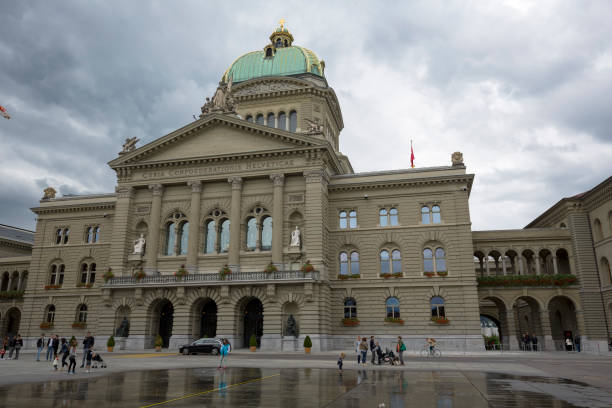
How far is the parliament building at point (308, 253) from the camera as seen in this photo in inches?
1674

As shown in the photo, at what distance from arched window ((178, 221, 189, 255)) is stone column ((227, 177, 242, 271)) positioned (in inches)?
220

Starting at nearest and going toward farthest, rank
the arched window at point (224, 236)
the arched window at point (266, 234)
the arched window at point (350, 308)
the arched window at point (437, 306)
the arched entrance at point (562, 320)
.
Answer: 1. the arched window at point (437, 306)
2. the arched window at point (350, 308)
3. the arched window at point (266, 234)
4. the arched entrance at point (562, 320)
5. the arched window at point (224, 236)

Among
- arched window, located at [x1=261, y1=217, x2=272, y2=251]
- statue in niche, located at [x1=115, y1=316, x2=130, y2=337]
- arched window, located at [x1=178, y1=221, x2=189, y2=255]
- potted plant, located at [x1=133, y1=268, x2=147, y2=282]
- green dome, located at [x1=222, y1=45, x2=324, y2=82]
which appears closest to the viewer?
statue in niche, located at [x1=115, y1=316, x2=130, y2=337]

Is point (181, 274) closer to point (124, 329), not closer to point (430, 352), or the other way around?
point (124, 329)

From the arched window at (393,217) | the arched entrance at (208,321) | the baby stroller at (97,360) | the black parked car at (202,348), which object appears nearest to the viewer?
the baby stroller at (97,360)

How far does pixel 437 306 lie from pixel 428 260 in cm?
434

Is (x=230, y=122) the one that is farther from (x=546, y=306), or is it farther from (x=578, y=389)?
(x=578, y=389)

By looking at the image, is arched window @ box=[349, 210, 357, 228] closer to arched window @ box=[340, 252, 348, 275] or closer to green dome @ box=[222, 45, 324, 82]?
arched window @ box=[340, 252, 348, 275]

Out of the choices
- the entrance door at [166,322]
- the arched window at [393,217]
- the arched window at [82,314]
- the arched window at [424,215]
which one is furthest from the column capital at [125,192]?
the arched window at [424,215]

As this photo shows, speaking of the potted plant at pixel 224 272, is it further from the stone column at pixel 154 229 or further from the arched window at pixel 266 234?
the stone column at pixel 154 229

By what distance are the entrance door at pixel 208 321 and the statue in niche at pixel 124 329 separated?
6.87 meters

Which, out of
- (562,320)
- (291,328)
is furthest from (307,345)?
(562,320)

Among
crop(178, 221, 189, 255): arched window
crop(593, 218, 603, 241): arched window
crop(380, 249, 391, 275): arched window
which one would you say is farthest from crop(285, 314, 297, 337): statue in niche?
crop(593, 218, 603, 241): arched window

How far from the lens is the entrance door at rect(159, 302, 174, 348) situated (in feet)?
154
